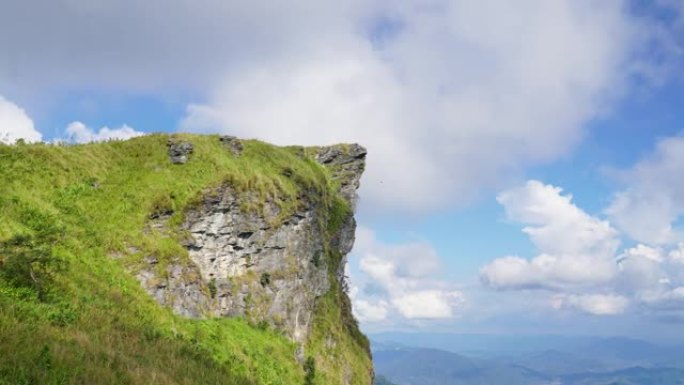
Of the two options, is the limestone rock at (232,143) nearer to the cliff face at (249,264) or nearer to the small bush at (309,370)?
the cliff face at (249,264)

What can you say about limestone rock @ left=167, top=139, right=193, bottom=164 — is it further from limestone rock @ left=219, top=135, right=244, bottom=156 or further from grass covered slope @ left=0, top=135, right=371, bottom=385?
limestone rock @ left=219, top=135, right=244, bottom=156

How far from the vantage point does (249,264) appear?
47.0m

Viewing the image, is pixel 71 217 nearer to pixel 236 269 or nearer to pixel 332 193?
pixel 236 269

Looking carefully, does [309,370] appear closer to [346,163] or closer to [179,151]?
[179,151]

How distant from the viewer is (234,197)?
149 feet

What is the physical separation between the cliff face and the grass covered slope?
4.03 ft

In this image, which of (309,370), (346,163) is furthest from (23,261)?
(346,163)

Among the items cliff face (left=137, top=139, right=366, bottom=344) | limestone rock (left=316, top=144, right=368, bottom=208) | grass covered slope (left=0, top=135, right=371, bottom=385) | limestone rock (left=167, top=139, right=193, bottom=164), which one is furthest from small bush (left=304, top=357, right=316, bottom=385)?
limestone rock (left=316, top=144, right=368, bottom=208)

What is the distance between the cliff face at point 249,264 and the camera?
38344 mm

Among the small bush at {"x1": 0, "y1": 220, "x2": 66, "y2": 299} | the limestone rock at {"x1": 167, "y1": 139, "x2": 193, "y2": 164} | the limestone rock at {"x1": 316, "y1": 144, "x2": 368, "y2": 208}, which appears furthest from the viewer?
the limestone rock at {"x1": 316, "y1": 144, "x2": 368, "y2": 208}

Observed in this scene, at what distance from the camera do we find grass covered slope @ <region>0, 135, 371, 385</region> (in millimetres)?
15531

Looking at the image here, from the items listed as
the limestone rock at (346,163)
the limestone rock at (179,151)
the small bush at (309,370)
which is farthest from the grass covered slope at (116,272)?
the limestone rock at (346,163)

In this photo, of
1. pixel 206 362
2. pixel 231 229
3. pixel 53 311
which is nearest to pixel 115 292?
pixel 206 362

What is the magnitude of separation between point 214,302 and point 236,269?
4.90m
